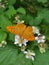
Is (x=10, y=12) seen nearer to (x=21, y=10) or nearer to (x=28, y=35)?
(x=21, y=10)

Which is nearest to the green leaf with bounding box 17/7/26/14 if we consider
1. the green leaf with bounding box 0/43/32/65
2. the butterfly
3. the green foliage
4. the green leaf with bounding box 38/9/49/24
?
the green foliage

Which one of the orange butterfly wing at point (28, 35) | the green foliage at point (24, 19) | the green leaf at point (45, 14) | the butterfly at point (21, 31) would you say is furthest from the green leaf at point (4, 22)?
the green leaf at point (45, 14)

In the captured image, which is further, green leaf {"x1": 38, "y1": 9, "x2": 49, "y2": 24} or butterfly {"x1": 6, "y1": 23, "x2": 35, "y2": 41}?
green leaf {"x1": 38, "y1": 9, "x2": 49, "y2": 24}

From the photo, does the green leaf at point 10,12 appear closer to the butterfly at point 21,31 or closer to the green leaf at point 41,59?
the butterfly at point 21,31

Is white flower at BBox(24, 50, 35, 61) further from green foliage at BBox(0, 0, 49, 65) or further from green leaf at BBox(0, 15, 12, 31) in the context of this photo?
green leaf at BBox(0, 15, 12, 31)

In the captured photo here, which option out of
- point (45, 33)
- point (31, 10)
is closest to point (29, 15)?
point (31, 10)

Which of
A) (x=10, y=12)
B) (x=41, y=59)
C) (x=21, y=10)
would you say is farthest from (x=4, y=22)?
(x=41, y=59)

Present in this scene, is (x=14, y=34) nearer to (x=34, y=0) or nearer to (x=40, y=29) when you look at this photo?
(x=40, y=29)

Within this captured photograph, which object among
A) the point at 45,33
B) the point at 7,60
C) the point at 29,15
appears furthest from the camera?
the point at 29,15
